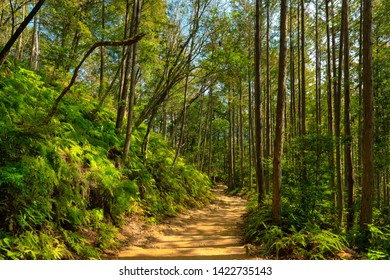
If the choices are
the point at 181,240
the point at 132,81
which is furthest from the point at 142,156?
the point at 181,240

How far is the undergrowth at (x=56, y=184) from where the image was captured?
4.33 meters

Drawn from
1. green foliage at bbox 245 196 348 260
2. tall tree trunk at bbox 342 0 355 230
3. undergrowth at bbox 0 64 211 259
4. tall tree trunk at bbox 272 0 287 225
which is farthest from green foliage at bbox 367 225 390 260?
undergrowth at bbox 0 64 211 259

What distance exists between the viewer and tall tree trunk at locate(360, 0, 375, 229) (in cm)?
637

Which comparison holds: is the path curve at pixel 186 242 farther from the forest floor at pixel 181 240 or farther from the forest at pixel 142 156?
the forest at pixel 142 156

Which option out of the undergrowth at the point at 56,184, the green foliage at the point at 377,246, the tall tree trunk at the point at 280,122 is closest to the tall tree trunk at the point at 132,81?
the undergrowth at the point at 56,184

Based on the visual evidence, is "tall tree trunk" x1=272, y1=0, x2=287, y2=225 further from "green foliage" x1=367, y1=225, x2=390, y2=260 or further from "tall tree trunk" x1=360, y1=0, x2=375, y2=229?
"green foliage" x1=367, y1=225, x2=390, y2=260

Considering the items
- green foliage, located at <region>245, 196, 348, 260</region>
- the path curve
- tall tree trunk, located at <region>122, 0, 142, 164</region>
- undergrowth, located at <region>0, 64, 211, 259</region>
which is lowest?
the path curve

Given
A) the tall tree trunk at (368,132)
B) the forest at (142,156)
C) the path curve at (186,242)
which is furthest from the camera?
the tall tree trunk at (368,132)

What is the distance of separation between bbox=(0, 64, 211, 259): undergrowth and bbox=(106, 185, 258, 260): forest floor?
403mm
